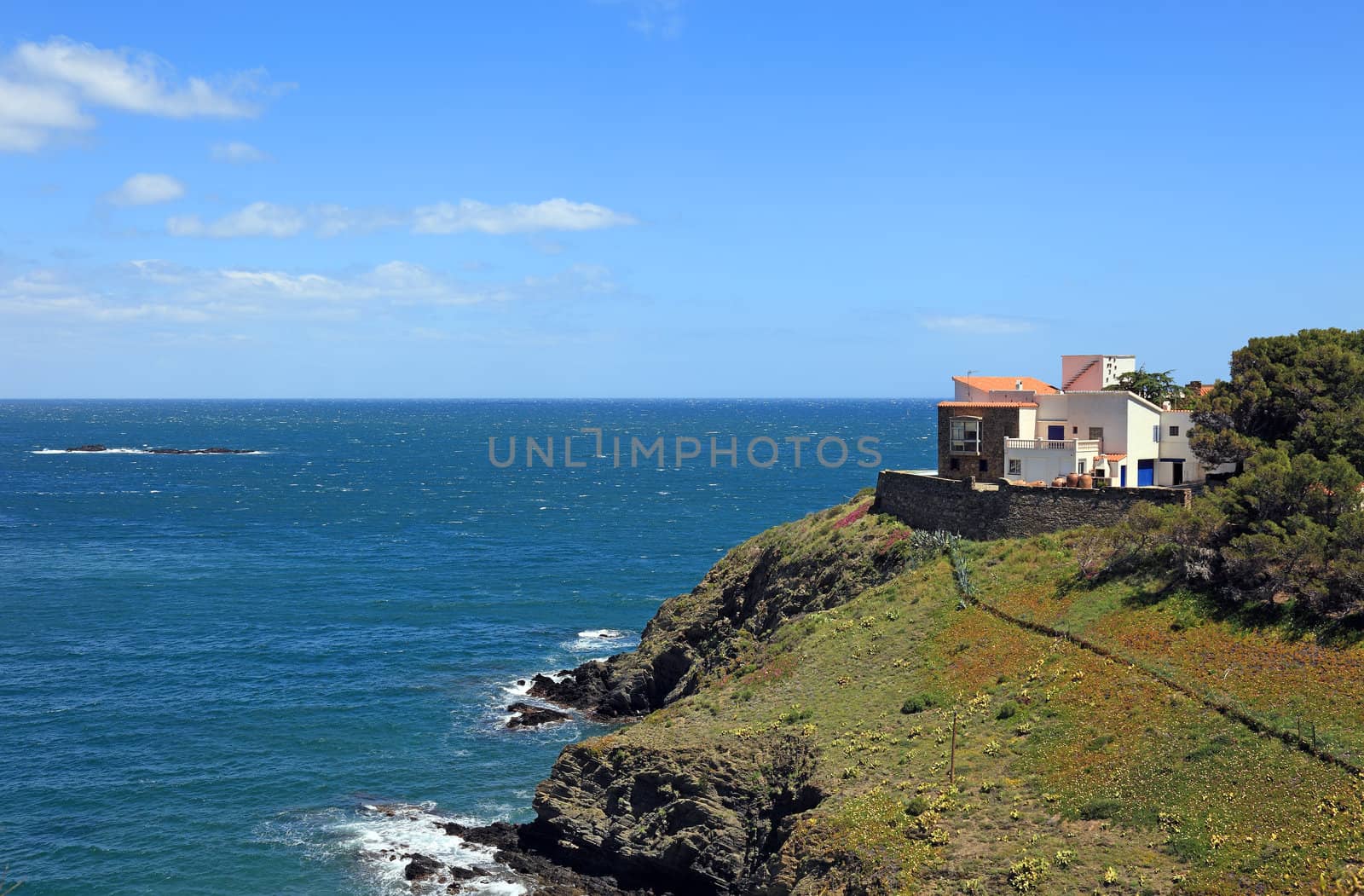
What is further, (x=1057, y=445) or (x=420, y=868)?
(x=1057, y=445)

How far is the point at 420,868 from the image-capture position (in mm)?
48250

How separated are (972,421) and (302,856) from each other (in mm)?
43309

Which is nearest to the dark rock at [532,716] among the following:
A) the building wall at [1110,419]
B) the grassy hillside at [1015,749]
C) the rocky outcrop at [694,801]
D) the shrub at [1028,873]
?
the rocky outcrop at [694,801]

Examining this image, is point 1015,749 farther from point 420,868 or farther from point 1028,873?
point 420,868

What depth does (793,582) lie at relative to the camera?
6675 centimetres

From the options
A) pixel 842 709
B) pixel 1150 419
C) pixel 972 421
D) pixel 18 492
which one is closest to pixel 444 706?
pixel 842 709

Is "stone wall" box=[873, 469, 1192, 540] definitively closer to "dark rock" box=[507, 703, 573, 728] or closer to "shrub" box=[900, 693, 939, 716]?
"shrub" box=[900, 693, 939, 716]

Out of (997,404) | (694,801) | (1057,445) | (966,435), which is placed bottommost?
(694,801)

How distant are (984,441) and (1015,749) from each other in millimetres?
29831

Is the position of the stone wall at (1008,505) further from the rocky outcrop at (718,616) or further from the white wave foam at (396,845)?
the white wave foam at (396,845)

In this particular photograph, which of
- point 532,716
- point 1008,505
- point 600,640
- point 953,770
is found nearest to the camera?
point 953,770

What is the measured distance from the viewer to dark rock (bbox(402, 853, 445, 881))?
157ft

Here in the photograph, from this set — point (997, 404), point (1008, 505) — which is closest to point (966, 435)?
A: point (997, 404)

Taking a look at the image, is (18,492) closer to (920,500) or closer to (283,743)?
(283,743)
